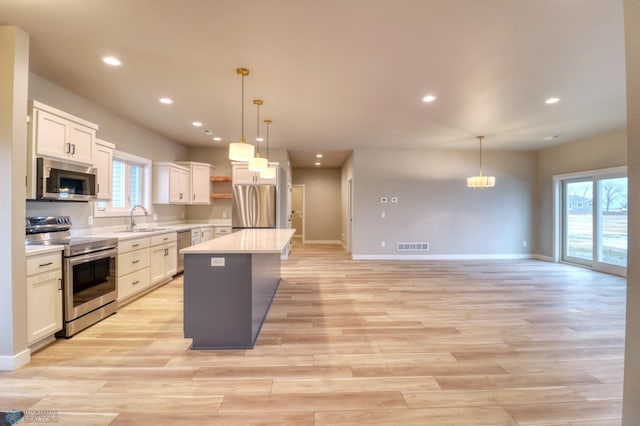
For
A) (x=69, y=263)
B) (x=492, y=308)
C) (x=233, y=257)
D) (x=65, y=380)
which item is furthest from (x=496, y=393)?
(x=69, y=263)

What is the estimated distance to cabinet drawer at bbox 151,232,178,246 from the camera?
4.11 metres

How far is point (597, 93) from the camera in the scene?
348cm

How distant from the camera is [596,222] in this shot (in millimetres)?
5613

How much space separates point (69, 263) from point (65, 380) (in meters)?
1.07

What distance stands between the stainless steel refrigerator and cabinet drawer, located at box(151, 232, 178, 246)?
4.84 ft

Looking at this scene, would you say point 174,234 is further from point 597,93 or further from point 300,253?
point 597,93

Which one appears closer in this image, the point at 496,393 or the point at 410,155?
the point at 496,393

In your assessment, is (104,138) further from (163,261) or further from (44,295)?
(44,295)

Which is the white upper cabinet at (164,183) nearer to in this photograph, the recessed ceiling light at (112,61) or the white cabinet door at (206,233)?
the white cabinet door at (206,233)

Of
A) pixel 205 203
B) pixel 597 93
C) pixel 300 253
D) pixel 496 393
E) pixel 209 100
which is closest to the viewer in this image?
pixel 496 393

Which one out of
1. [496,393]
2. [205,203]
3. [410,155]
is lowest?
[496,393]

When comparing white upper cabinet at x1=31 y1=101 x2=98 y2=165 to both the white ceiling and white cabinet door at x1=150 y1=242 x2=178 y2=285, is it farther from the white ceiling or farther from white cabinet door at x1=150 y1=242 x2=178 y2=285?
white cabinet door at x1=150 y1=242 x2=178 y2=285

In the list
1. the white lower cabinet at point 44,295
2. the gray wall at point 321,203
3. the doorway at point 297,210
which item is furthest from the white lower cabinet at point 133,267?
the doorway at point 297,210

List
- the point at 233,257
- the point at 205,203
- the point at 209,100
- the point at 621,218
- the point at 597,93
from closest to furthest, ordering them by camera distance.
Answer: the point at 233,257 → the point at 597,93 → the point at 209,100 → the point at 621,218 → the point at 205,203
